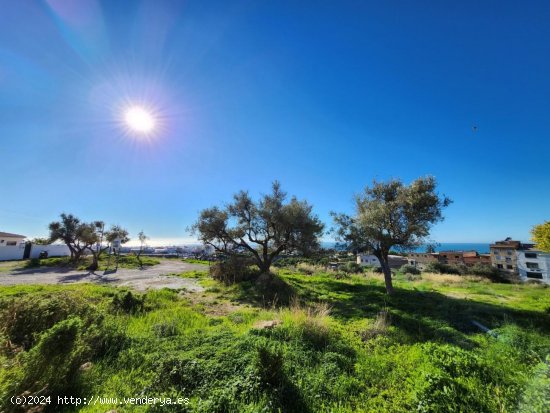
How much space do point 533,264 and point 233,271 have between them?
269 feet

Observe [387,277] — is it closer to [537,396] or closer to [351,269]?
[537,396]

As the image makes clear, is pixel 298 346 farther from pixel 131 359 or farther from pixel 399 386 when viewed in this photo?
pixel 131 359

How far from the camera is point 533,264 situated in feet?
197

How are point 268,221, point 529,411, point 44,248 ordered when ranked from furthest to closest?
1. point 44,248
2. point 268,221
3. point 529,411

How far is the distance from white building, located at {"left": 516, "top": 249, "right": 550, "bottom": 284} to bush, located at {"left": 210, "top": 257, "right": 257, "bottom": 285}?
72.1 m

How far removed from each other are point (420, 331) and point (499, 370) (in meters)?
3.41

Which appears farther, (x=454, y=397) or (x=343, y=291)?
(x=343, y=291)

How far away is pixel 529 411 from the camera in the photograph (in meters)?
3.18

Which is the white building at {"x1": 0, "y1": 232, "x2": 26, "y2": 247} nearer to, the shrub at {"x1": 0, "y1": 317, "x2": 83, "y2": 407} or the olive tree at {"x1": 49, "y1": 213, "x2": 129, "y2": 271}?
the olive tree at {"x1": 49, "y1": 213, "x2": 129, "y2": 271}

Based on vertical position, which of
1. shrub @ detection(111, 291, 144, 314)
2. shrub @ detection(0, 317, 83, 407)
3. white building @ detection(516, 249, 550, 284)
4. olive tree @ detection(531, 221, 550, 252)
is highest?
olive tree @ detection(531, 221, 550, 252)

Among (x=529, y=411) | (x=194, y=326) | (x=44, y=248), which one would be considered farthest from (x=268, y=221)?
(x=44, y=248)

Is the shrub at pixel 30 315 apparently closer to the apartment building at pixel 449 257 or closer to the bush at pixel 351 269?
the bush at pixel 351 269

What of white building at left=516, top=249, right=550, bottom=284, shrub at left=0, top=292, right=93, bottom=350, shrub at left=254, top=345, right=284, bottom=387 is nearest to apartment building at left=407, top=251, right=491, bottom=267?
white building at left=516, top=249, right=550, bottom=284

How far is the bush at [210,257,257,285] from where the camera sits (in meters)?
20.0
